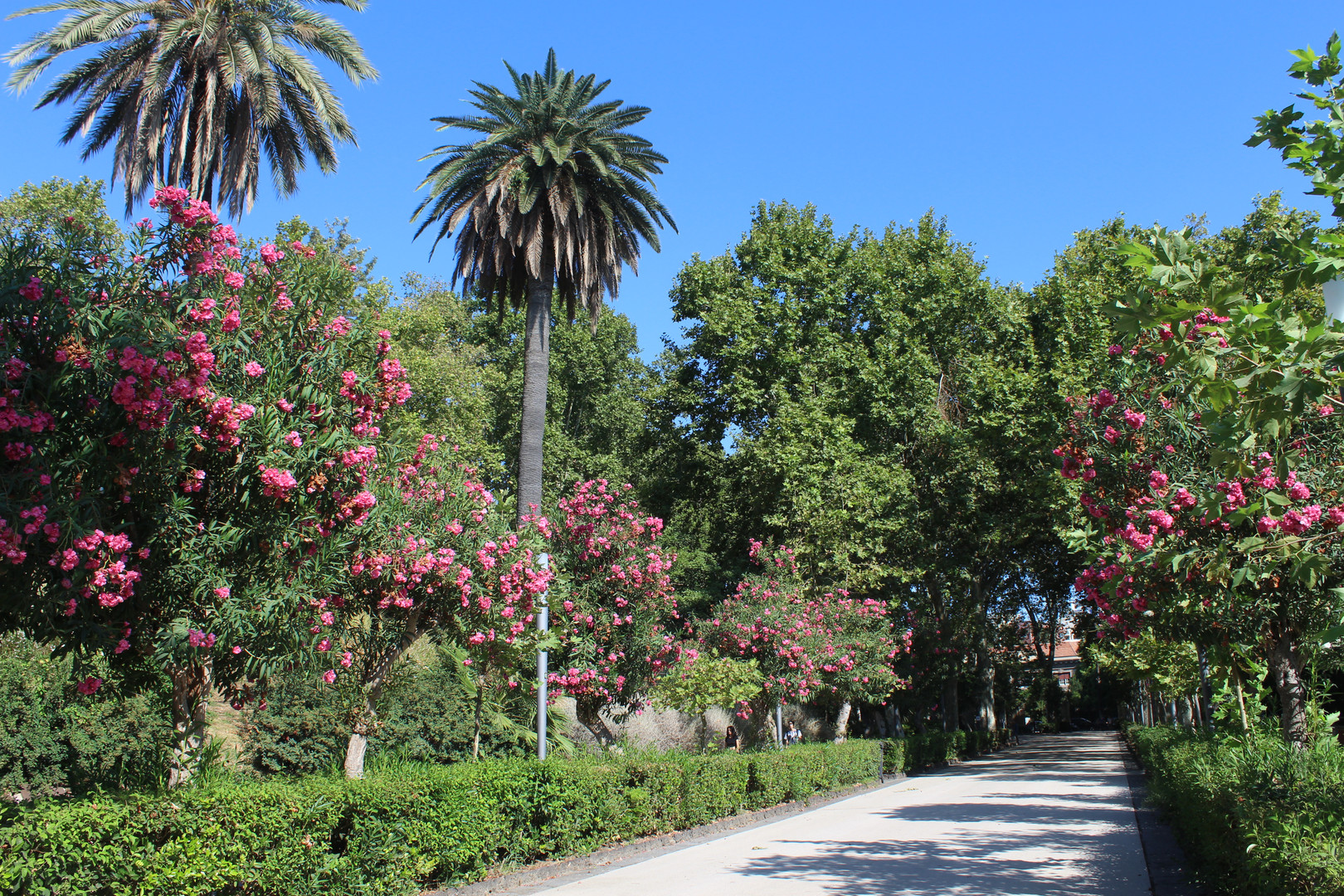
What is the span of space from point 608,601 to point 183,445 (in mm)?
11154

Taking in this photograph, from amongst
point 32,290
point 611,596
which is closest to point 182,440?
point 32,290

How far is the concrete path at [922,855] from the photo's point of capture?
9.05 meters

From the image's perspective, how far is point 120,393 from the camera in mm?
6238

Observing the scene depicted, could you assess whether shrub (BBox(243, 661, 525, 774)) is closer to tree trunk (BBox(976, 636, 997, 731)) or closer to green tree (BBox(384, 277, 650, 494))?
green tree (BBox(384, 277, 650, 494))

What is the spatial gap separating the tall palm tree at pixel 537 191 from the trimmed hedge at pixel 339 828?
7105mm

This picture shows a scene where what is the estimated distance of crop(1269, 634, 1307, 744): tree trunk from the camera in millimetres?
9586

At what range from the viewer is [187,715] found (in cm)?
819

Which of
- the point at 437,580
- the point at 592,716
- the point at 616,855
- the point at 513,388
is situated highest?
the point at 513,388

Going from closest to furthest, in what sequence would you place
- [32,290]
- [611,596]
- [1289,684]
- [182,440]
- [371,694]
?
[32,290] < [182,440] < [1289,684] < [371,694] < [611,596]

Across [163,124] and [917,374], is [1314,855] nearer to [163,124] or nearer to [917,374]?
[163,124]

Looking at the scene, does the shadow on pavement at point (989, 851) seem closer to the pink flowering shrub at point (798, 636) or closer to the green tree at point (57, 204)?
the pink flowering shrub at point (798, 636)

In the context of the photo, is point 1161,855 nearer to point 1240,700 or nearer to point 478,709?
point 1240,700

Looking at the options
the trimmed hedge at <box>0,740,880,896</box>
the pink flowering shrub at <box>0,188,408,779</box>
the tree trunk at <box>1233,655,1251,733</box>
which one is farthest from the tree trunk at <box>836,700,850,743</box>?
the pink flowering shrub at <box>0,188,408,779</box>

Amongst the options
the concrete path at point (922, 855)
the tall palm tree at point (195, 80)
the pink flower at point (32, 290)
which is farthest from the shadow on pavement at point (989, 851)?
the tall palm tree at point (195, 80)
